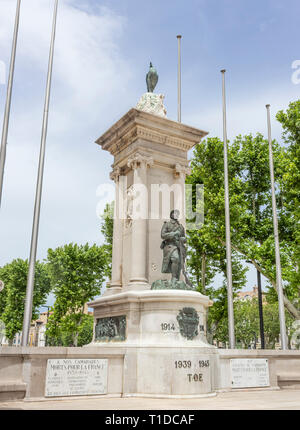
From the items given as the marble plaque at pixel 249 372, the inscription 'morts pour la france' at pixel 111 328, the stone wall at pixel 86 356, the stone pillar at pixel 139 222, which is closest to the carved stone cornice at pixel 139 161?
the stone pillar at pixel 139 222

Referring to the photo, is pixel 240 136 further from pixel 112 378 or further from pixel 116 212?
pixel 112 378

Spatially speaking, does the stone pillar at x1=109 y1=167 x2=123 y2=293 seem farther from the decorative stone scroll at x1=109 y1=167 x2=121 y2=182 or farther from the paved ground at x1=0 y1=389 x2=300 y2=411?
the paved ground at x1=0 y1=389 x2=300 y2=411

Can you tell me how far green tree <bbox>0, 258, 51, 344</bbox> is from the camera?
4584cm

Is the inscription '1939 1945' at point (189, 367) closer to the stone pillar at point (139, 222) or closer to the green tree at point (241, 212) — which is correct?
the stone pillar at point (139, 222)

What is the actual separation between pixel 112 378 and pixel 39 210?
6.67 meters

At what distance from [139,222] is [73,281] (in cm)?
2746

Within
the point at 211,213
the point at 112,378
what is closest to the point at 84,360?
the point at 112,378

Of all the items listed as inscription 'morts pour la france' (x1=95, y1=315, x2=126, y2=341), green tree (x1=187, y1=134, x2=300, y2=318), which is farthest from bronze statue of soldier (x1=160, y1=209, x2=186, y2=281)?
green tree (x1=187, y1=134, x2=300, y2=318)

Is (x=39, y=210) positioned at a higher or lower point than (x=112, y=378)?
higher

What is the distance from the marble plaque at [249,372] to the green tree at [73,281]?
26.6 meters
